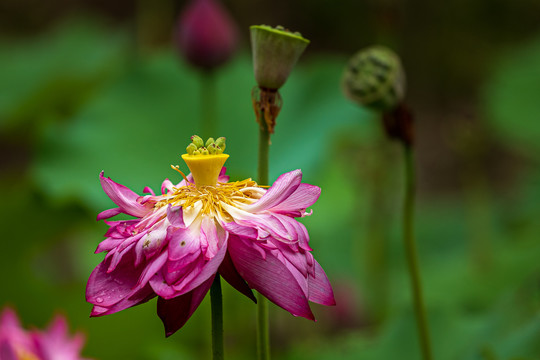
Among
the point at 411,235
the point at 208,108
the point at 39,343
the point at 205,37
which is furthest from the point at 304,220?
the point at 39,343

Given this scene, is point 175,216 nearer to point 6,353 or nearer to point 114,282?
point 114,282

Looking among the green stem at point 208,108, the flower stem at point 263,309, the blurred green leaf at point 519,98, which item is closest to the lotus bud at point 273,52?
the flower stem at point 263,309

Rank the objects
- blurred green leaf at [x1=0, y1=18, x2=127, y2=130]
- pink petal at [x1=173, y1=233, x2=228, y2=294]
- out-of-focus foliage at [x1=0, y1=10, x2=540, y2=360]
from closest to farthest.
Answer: pink petal at [x1=173, y1=233, x2=228, y2=294] < out-of-focus foliage at [x1=0, y1=10, x2=540, y2=360] < blurred green leaf at [x1=0, y1=18, x2=127, y2=130]

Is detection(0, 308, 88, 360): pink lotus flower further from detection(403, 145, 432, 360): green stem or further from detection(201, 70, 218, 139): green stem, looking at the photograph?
detection(201, 70, 218, 139): green stem

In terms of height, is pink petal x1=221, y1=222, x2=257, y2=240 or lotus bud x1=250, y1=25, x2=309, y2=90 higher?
lotus bud x1=250, y1=25, x2=309, y2=90

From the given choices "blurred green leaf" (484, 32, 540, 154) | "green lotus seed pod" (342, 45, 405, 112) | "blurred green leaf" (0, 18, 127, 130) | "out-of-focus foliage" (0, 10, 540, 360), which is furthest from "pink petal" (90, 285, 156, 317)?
"blurred green leaf" (484, 32, 540, 154)

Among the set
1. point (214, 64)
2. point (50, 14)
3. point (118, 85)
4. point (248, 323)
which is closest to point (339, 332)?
point (248, 323)

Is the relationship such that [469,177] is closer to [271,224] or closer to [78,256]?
[78,256]

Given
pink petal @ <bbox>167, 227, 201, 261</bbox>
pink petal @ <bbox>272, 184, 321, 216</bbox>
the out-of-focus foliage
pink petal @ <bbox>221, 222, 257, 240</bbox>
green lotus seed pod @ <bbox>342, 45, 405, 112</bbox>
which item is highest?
green lotus seed pod @ <bbox>342, 45, 405, 112</bbox>
